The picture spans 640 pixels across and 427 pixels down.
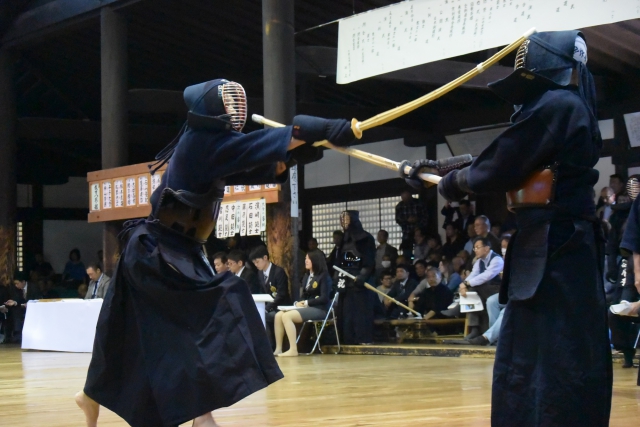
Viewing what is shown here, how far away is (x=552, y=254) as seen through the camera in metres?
2.34

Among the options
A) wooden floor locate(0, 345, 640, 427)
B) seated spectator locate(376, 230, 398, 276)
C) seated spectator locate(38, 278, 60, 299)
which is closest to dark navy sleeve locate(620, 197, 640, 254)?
wooden floor locate(0, 345, 640, 427)

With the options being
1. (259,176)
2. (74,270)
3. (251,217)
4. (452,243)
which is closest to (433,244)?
(452,243)

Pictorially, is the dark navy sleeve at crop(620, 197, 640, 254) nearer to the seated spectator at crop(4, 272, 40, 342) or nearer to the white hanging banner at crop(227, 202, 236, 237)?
the white hanging banner at crop(227, 202, 236, 237)

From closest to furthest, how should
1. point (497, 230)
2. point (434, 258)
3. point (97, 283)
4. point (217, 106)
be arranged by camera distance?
point (217, 106) → point (497, 230) → point (434, 258) → point (97, 283)

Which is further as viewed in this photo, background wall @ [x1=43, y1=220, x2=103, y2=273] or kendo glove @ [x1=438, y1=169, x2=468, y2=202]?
background wall @ [x1=43, y1=220, x2=103, y2=273]

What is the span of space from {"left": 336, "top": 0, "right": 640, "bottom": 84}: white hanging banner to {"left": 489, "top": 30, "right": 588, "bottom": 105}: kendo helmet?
380cm

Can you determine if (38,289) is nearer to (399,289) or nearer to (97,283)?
(97,283)

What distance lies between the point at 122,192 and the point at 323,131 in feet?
24.3

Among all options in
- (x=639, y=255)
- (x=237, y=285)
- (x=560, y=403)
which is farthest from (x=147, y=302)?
(x=639, y=255)

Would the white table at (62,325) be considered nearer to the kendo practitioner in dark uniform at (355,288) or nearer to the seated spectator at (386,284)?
the kendo practitioner in dark uniform at (355,288)

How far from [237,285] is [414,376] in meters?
2.84

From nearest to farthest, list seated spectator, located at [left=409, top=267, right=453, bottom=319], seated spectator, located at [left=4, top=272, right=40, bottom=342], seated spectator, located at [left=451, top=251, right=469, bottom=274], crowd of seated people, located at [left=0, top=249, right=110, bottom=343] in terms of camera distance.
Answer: seated spectator, located at [left=409, top=267, right=453, bottom=319]
seated spectator, located at [left=451, top=251, right=469, bottom=274]
crowd of seated people, located at [left=0, top=249, right=110, bottom=343]
seated spectator, located at [left=4, top=272, right=40, bottom=342]

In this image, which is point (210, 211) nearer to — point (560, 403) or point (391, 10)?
point (560, 403)

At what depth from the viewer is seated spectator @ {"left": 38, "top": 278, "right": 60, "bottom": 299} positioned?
41.0ft
